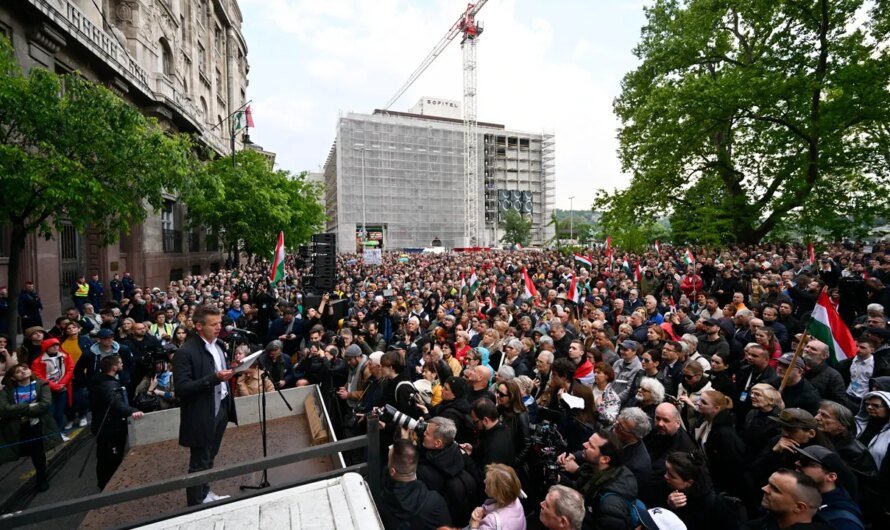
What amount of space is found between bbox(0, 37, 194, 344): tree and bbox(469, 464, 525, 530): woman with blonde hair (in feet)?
32.1

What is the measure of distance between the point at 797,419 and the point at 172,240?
28068mm

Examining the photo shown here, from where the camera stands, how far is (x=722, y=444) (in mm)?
3900

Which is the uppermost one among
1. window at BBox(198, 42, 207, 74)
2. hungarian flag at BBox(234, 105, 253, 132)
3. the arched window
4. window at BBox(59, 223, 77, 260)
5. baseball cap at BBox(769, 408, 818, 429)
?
window at BBox(198, 42, 207, 74)

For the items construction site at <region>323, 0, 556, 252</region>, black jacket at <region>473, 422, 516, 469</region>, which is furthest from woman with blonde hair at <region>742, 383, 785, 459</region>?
construction site at <region>323, 0, 556, 252</region>

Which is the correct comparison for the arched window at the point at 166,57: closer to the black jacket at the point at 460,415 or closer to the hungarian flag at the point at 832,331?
the black jacket at the point at 460,415

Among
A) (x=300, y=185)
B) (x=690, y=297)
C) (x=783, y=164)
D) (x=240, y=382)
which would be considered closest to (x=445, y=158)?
(x=300, y=185)

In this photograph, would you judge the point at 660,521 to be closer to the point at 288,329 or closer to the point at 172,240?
the point at 288,329

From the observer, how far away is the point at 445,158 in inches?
3191

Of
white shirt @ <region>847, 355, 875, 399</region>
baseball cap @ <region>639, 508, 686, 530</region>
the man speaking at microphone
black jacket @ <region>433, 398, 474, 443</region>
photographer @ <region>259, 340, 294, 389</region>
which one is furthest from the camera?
photographer @ <region>259, 340, 294, 389</region>

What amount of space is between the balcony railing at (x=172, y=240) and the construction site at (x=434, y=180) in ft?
109

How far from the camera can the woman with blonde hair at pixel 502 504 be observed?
10.1 ft

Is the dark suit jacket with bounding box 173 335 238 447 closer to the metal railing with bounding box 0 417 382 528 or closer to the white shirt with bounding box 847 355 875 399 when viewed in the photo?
the metal railing with bounding box 0 417 382 528

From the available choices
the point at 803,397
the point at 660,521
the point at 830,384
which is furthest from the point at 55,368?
the point at 830,384

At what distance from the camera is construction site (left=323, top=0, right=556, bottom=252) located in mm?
72375
